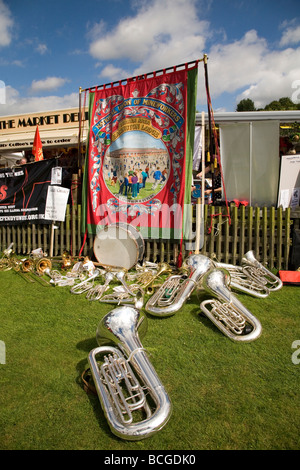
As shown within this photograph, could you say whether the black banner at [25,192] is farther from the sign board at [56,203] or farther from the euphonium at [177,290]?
the euphonium at [177,290]

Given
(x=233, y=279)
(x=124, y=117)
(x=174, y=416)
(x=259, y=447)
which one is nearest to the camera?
(x=259, y=447)

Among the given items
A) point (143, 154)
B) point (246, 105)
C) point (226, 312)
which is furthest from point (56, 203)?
point (246, 105)

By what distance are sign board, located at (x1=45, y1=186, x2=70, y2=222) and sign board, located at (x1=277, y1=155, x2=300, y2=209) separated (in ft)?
16.0

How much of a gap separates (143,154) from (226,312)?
3510 mm

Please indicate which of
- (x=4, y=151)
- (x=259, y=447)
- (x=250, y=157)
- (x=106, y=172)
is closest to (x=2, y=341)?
(x=259, y=447)

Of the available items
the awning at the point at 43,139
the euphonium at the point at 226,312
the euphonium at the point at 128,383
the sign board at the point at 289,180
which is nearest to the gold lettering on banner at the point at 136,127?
the awning at the point at 43,139

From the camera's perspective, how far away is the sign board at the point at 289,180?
701 cm

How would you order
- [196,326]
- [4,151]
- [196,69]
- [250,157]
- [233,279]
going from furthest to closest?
[4,151] < [250,157] < [196,69] < [233,279] < [196,326]

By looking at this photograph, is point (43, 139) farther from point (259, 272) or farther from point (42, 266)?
point (259, 272)

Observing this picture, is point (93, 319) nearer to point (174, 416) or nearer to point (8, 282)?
point (174, 416)

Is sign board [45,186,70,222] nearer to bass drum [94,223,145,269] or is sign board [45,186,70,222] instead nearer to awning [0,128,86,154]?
bass drum [94,223,145,269]

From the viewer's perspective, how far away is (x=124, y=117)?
594 cm

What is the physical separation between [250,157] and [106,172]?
3.43 metres

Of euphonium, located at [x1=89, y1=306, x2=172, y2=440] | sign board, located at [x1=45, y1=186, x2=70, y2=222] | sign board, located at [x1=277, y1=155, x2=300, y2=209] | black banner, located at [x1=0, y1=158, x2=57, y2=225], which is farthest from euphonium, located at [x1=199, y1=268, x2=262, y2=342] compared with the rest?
black banner, located at [x1=0, y1=158, x2=57, y2=225]
